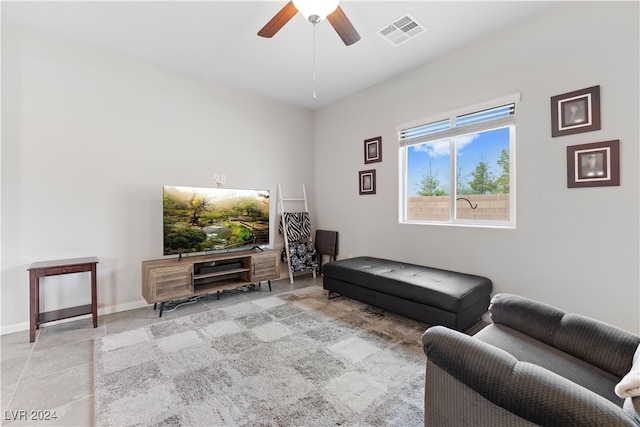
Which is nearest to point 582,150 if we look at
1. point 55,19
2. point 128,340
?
point 128,340

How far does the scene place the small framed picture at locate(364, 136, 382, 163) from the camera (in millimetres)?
3938

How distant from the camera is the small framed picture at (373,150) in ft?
12.9

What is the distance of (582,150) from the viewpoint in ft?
7.48

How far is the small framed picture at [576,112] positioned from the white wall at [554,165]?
5cm

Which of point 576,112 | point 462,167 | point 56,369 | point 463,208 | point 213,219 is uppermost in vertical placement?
point 576,112

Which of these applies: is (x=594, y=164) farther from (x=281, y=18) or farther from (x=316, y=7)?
(x=281, y=18)

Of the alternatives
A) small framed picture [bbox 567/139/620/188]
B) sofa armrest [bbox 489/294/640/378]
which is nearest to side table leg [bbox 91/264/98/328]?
sofa armrest [bbox 489/294/640/378]

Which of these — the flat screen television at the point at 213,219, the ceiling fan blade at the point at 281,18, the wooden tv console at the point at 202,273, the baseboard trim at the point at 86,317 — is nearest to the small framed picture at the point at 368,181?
the flat screen television at the point at 213,219

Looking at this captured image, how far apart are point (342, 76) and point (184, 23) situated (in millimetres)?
1932

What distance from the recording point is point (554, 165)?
8.00 feet

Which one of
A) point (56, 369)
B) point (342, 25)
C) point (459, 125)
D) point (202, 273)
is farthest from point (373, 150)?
point (56, 369)

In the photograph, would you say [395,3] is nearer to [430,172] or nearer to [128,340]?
[430,172]

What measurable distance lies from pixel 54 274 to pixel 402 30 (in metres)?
4.00

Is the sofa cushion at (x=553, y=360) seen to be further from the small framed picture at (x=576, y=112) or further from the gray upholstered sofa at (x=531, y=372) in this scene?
the small framed picture at (x=576, y=112)
